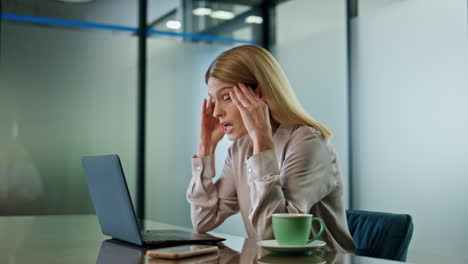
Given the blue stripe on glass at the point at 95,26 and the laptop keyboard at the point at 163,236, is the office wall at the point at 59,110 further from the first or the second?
the laptop keyboard at the point at 163,236

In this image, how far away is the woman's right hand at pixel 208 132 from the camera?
205cm

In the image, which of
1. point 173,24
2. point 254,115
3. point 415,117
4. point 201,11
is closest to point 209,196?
point 254,115

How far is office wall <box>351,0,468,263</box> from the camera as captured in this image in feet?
11.2

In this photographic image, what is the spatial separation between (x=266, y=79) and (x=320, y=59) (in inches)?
115

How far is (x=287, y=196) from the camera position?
1.63m

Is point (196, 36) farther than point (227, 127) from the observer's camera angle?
Yes

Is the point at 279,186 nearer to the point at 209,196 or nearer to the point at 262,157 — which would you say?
the point at 262,157

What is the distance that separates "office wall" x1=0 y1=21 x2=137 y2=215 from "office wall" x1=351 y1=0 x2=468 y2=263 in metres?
1.96

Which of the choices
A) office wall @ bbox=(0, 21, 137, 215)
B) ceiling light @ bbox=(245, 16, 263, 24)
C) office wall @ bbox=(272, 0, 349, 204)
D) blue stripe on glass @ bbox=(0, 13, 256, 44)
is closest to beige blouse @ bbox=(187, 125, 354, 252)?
office wall @ bbox=(272, 0, 349, 204)

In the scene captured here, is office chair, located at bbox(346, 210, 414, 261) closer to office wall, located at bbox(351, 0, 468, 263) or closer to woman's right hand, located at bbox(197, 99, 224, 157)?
woman's right hand, located at bbox(197, 99, 224, 157)

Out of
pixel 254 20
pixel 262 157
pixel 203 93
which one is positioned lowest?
pixel 262 157

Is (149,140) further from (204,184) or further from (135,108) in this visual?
(204,184)

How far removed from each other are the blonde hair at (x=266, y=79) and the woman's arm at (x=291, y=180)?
0.29ft

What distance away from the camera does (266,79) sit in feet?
5.98
